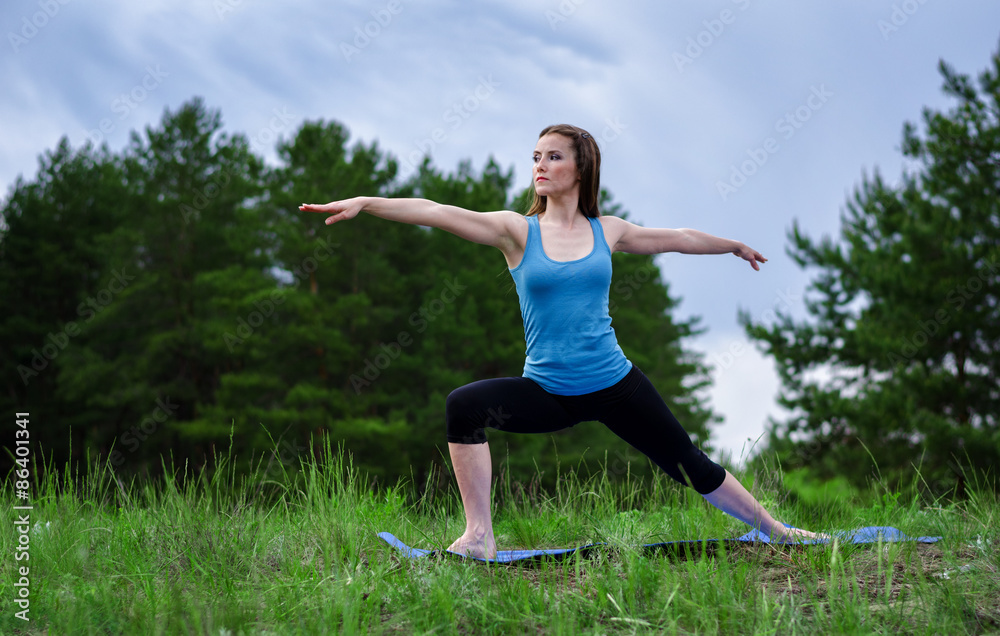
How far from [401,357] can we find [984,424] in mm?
13201

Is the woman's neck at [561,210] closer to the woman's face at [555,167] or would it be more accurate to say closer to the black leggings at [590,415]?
the woman's face at [555,167]

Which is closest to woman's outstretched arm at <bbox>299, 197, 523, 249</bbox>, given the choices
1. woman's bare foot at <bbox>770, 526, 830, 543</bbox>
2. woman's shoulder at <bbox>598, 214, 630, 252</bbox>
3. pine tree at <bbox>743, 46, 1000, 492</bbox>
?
woman's shoulder at <bbox>598, 214, 630, 252</bbox>

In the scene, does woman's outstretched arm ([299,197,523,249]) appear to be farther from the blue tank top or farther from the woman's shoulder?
the woman's shoulder

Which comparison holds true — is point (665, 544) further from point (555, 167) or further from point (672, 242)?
point (555, 167)

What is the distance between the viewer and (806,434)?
693 inches

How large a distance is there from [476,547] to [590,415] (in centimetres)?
79

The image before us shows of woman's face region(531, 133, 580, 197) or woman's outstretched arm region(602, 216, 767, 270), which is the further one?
woman's outstretched arm region(602, 216, 767, 270)

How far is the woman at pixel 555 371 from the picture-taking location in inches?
133

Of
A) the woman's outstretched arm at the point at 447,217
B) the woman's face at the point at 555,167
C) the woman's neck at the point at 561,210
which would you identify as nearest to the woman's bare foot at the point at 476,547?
the woman's outstretched arm at the point at 447,217

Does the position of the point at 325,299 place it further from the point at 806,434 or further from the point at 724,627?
the point at 724,627

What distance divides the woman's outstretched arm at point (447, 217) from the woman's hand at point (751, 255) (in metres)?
1.31

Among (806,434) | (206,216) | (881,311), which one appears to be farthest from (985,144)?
(206,216)

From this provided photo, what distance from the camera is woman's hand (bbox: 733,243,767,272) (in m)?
4.02

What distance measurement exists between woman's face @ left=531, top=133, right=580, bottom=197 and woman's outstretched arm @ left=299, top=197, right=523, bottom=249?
0.23m
